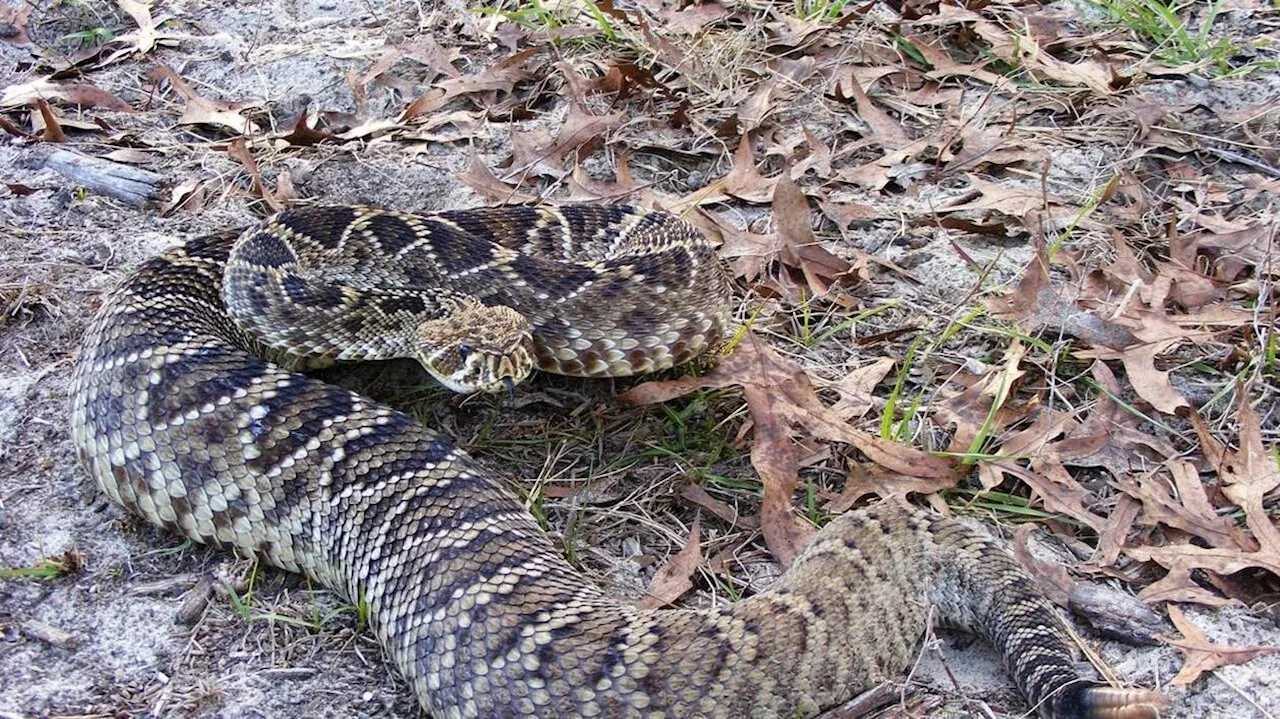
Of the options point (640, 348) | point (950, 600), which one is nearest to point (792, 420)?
point (640, 348)

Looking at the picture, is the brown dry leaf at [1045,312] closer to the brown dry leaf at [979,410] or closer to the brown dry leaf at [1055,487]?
the brown dry leaf at [979,410]

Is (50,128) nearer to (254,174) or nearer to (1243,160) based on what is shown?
(254,174)

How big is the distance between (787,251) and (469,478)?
2.06 meters

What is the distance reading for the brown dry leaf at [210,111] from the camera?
21.2ft

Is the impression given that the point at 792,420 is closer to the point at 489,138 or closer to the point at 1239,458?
the point at 1239,458

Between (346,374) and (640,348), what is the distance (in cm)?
125

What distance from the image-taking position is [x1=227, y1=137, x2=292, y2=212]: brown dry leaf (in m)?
5.80

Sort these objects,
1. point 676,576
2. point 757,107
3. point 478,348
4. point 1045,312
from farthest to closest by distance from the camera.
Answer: point 757,107
point 1045,312
point 478,348
point 676,576

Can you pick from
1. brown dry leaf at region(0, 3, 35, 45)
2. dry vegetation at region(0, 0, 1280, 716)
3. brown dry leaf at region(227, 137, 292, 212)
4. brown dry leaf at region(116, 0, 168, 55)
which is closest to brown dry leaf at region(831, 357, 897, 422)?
dry vegetation at region(0, 0, 1280, 716)

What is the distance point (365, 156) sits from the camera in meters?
6.16

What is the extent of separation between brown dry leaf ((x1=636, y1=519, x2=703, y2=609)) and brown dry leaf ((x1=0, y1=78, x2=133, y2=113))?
4391mm

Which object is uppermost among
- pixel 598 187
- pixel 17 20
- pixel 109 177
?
pixel 17 20

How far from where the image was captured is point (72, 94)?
6676 mm

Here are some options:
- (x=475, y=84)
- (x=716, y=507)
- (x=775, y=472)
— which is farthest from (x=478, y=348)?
(x=475, y=84)
